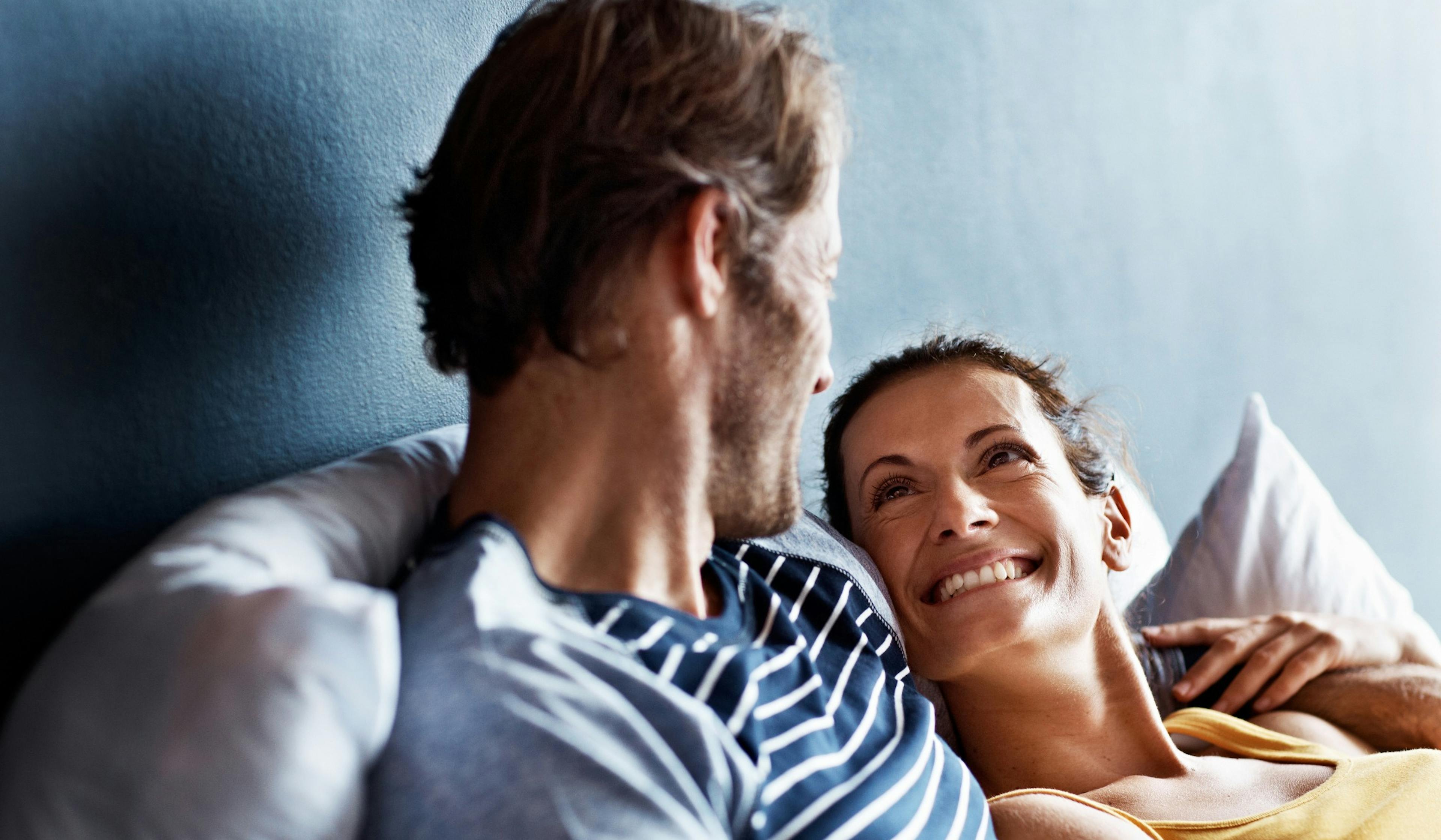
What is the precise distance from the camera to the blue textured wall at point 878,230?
0.74m

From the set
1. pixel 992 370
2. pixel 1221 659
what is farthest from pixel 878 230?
pixel 1221 659

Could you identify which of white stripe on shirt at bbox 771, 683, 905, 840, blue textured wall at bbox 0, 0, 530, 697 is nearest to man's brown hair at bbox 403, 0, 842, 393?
blue textured wall at bbox 0, 0, 530, 697

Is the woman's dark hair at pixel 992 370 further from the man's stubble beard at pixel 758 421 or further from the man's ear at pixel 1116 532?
the man's stubble beard at pixel 758 421

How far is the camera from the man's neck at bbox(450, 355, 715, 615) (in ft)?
2.65

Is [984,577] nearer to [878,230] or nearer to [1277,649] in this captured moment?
[1277,649]

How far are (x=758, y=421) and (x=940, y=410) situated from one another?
1.33 ft

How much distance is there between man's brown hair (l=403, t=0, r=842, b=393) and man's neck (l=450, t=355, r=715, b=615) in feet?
0.11

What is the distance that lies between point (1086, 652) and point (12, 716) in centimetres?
101

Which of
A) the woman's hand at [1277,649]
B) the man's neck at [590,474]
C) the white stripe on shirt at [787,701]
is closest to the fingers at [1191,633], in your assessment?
the woman's hand at [1277,649]

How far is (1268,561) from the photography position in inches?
64.7

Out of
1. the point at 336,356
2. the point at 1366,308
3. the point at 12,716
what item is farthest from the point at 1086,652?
the point at 1366,308

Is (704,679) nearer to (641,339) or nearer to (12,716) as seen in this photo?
(641,339)

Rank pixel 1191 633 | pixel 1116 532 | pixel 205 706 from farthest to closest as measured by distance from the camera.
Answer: pixel 1191 633 < pixel 1116 532 < pixel 205 706

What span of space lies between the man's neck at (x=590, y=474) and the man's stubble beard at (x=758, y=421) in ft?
0.08
